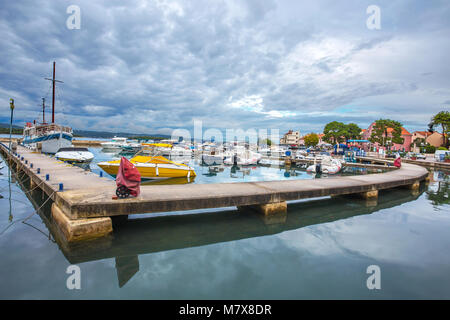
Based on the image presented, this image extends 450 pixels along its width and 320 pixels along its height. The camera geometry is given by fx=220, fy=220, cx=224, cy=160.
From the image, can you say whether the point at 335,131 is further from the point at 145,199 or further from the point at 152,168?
the point at 145,199

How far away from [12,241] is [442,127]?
68911mm

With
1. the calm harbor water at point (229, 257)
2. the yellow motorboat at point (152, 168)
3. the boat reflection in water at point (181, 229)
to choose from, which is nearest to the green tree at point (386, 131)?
the boat reflection in water at point (181, 229)

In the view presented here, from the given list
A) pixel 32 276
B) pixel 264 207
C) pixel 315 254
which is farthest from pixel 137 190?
pixel 315 254

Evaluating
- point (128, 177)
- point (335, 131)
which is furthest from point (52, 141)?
point (335, 131)

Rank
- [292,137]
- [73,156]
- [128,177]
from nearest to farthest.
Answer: [128,177] → [73,156] → [292,137]

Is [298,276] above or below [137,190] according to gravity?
below

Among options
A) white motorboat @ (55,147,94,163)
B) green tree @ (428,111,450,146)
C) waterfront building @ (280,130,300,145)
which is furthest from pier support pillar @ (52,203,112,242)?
waterfront building @ (280,130,300,145)

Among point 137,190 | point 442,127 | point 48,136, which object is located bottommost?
point 137,190

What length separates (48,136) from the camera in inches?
1172

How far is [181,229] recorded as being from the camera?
7.04m

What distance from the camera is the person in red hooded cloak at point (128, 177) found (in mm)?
6008

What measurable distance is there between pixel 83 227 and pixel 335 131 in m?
81.0
